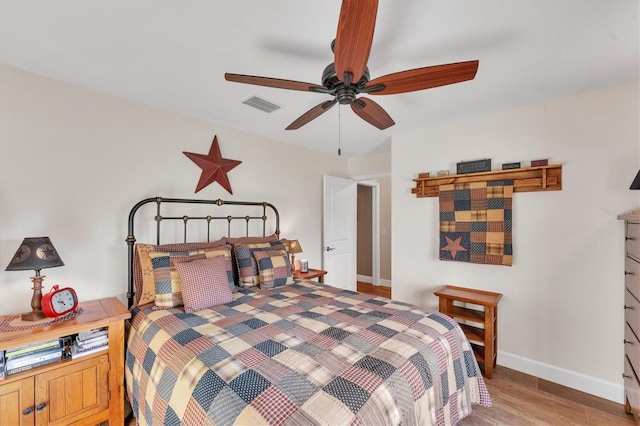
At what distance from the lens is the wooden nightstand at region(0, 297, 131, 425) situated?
153 cm

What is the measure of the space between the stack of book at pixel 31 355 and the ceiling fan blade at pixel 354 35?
2.29 meters

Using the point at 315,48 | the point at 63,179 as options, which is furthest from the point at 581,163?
the point at 63,179

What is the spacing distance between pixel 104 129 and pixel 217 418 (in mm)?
2419

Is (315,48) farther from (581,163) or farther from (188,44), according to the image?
(581,163)

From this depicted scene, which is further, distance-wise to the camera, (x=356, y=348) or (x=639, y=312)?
(x=639, y=312)

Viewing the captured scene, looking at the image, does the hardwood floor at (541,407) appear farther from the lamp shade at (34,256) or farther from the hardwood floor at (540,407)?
the lamp shade at (34,256)

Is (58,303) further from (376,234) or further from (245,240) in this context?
(376,234)

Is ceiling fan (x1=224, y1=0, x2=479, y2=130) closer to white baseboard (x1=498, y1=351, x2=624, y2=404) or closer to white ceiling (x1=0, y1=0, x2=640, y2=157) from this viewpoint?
white ceiling (x1=0, y1=0, x2=640, y2=157)

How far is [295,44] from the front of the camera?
5.58 ft

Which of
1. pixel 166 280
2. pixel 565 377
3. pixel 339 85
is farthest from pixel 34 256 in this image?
pixel 565 377

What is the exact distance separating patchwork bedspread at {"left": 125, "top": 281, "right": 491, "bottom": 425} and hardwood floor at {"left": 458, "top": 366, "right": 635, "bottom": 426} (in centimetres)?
35

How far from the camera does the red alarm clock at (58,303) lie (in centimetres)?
173

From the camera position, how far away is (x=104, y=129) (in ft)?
7.68

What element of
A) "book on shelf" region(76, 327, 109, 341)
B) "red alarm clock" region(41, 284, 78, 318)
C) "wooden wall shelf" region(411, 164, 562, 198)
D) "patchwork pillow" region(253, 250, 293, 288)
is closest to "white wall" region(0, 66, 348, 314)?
"red alarm clock" region(41, 284, 78, 318)
